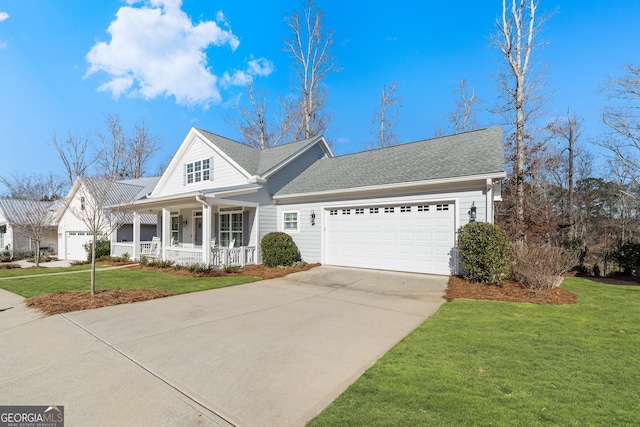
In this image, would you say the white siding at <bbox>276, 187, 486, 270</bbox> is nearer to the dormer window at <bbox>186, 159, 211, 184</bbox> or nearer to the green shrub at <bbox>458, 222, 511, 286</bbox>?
the green shrub at <bbox>458, 222, 511, 286</bbox>

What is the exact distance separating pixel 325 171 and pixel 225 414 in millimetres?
12485

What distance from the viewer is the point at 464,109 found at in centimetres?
2305

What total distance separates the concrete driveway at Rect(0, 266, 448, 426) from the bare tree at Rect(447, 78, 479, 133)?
19.9 meters

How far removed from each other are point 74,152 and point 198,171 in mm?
6572

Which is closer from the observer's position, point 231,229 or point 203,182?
point 231,229

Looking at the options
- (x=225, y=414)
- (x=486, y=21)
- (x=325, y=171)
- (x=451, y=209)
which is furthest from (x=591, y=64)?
(x=225, y=414)

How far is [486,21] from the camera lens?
15422 millimetres

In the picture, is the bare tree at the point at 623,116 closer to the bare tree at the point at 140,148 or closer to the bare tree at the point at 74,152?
the bare tree at the point at 74,152

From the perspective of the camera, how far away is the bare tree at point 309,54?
78.4 feet

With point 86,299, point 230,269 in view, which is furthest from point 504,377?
point 230,269

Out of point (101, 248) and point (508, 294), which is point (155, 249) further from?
point (508, 294)

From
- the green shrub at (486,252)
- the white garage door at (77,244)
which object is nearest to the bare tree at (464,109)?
the green shrub at (486,252)

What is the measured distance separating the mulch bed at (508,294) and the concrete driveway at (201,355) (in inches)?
23.6

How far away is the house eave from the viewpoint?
8664 millimetres
